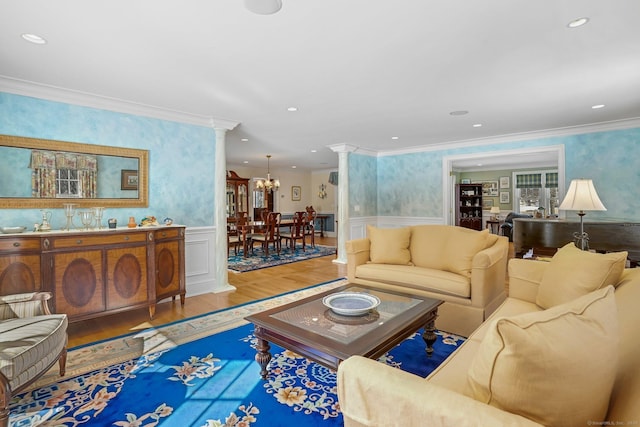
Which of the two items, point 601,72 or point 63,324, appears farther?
point 601,72

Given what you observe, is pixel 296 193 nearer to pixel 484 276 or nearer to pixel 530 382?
pixel 484 276

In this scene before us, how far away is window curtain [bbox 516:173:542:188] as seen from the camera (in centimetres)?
1030

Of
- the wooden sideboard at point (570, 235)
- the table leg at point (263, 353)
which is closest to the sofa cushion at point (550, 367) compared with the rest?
the table leg at point (263, 353)

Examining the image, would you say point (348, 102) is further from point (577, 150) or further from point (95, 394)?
point (577, 150)

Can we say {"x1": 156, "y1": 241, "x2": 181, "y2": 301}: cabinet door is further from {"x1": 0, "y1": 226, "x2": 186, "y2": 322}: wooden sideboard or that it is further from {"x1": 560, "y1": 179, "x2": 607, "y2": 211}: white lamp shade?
{"x1": 560, "y1": 179, "x2": 607, "y2": 211}: white lamp shade

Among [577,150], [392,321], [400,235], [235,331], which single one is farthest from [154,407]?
[577,150]

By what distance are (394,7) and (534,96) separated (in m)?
2.52

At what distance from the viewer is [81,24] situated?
211cm

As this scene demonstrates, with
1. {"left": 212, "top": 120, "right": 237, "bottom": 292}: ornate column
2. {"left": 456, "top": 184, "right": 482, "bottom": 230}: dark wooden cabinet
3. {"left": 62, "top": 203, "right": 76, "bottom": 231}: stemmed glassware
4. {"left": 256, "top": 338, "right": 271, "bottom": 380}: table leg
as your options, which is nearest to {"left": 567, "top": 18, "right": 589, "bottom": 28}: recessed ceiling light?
{"left": 256, "top": 338, "right": 271, "bottom": 380}: table leg

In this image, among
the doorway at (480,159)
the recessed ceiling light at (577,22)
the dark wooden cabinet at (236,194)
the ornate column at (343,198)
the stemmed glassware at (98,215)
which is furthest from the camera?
the dark wooden cabinet at (236,194)

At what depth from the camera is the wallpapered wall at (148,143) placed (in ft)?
10.2

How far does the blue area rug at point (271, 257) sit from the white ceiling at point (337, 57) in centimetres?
289

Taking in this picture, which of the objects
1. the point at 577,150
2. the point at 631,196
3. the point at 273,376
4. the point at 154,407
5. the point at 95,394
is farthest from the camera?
the point at 577,150

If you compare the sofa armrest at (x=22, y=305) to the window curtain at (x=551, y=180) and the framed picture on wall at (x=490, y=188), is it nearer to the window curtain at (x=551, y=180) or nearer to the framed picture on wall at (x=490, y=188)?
the framed picture on wall at (x=490, y=188)
